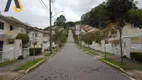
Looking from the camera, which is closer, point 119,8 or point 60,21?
point 119,8

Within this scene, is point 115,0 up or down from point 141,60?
up

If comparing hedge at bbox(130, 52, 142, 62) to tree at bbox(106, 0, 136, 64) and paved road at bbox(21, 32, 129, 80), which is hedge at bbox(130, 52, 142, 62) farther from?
paved road at bbox(21, 32, 129, 80)

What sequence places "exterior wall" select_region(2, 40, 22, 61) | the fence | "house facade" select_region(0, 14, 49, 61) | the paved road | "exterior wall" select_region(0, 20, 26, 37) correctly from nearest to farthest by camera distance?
the paved road, the fence, "exterior wall" select_region(2, 40, 22, 61), "house facade" select_region(0, 14, 49, 61), "exterior wall" select_region(0, 20, 26, 37)

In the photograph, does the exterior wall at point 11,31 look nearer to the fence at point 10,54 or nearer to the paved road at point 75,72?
the fence at point 10,54

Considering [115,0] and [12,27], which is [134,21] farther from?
[12,27]

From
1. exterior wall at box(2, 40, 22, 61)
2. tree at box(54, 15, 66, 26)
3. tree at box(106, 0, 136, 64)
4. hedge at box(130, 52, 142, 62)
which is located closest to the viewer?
tree at box(106, 0, 136, 64)

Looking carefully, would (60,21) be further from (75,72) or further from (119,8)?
(75,72)

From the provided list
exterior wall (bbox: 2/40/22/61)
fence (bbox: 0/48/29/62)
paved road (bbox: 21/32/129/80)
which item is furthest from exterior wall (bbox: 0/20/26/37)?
paved road (bbox: 21/32/129/80)

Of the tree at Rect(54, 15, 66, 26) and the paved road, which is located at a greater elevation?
the tree at Rect(54, 15, 66, 26)

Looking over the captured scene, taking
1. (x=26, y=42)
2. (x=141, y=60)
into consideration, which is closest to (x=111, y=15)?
(x=141, y=60)

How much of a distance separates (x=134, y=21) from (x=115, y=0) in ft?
12.0

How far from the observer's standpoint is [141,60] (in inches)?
744

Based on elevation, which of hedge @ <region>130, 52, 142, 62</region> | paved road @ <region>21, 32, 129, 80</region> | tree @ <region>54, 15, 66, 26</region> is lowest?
paved road @ <region>21, 32, 129, 80</region>

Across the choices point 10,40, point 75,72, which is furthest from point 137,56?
point 10,40
